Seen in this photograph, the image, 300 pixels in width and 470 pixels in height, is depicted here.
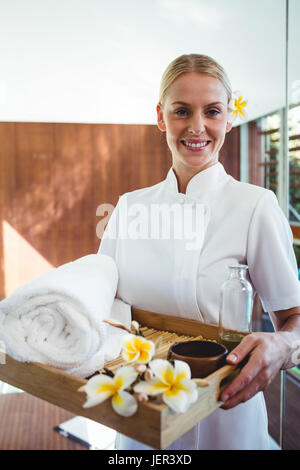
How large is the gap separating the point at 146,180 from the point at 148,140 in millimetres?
149

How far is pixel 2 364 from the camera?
0.65 meters

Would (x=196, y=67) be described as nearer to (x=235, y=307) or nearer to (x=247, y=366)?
(x=235, y=307)

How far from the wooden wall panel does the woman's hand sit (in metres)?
1.04

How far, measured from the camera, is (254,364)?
0.59m

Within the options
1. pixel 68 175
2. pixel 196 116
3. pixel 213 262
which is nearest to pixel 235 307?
pixel 213 262

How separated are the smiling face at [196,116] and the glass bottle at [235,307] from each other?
0.92 feet

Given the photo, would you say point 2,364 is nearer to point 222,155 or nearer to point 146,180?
point 146,180

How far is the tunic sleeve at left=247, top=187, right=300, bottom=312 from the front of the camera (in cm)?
82

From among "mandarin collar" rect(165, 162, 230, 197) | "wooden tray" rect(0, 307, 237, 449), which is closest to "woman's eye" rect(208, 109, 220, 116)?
"mandarin collar" rect(165, 162, 230, 197)

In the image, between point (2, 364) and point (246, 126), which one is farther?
point (246, 126)

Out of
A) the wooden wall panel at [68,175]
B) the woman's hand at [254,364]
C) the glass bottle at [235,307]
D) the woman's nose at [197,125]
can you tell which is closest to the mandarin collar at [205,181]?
the woman's nose at [197,125]

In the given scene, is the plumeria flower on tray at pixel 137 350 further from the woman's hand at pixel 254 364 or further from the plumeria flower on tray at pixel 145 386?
the woman's hand at pixel 254 364

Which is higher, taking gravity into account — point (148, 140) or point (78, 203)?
point (148, 140)
